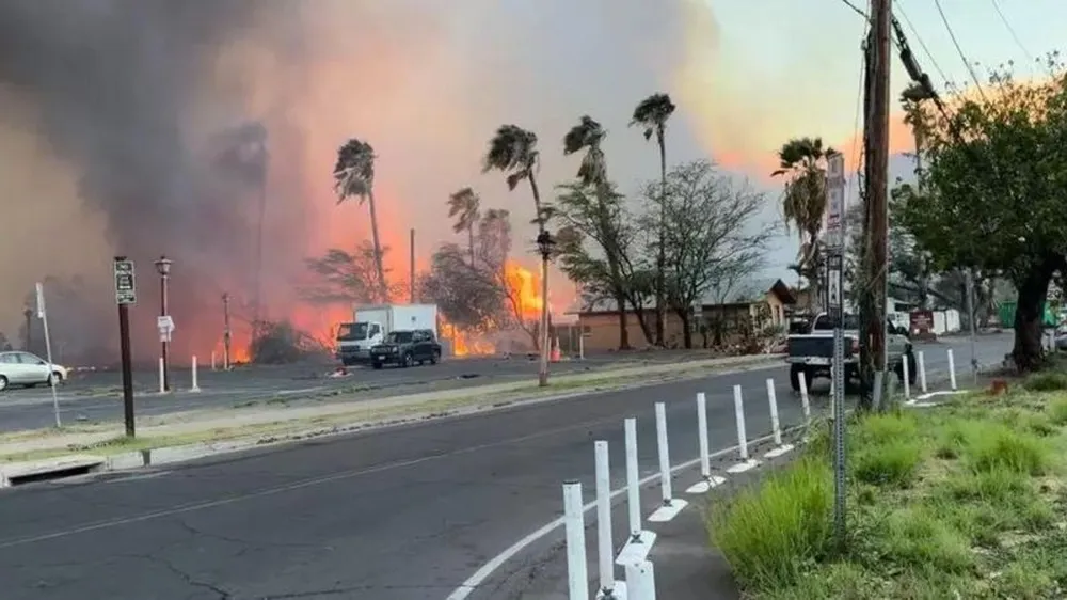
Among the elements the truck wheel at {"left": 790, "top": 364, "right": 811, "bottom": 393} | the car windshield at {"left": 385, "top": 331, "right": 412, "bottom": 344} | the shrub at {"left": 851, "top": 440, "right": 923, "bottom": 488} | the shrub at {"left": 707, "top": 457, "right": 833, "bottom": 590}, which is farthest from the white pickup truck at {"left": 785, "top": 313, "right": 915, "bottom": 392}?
the car windshield at {"left": 385, "top": 331, "right": 412, "bottom": 344}

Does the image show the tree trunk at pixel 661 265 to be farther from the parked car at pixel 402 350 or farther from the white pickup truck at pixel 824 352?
the white pickup truck at pixel 824 352

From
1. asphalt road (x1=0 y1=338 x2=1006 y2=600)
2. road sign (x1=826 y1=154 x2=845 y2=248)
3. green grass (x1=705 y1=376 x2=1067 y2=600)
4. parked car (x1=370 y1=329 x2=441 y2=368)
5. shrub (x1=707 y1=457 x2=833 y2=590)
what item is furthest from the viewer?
parked car (x1=370 y1=329 x2=441 y2=368)

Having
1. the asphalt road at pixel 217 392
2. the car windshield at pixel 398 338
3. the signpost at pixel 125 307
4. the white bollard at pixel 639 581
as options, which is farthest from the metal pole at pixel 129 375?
the car windshield at pixel 398 338

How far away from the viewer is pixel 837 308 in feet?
20.0

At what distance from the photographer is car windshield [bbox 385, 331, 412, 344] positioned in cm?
4448

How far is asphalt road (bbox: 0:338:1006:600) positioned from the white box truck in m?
30.4

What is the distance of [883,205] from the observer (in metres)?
14.3

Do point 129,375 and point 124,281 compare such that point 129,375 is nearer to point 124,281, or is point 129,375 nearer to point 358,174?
point 124,281

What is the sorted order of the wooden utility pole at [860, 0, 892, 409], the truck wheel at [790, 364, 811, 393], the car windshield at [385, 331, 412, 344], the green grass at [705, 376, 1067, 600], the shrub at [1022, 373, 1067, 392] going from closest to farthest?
the green grass at [705, 376, 1067, 600] < the wooden utility pole at [860, 0, 892, 409] < the shrub at [1022, 373, 1067, 392] < the truck wheel at [790, 364, 811, 393] < the car windshield at [385, 331, 412, 344]

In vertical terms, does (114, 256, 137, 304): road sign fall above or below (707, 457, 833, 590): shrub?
above

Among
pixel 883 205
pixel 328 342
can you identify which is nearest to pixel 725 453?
pixel 883 205

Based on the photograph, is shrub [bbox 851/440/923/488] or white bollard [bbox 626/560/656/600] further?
shrub [bbox 851/440/923/488]

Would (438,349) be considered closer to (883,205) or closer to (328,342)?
(328,342)

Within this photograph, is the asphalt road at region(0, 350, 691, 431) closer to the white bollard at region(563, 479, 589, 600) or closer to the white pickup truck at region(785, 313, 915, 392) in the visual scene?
the white pickup truck at region(785, 313, 915, 392)
